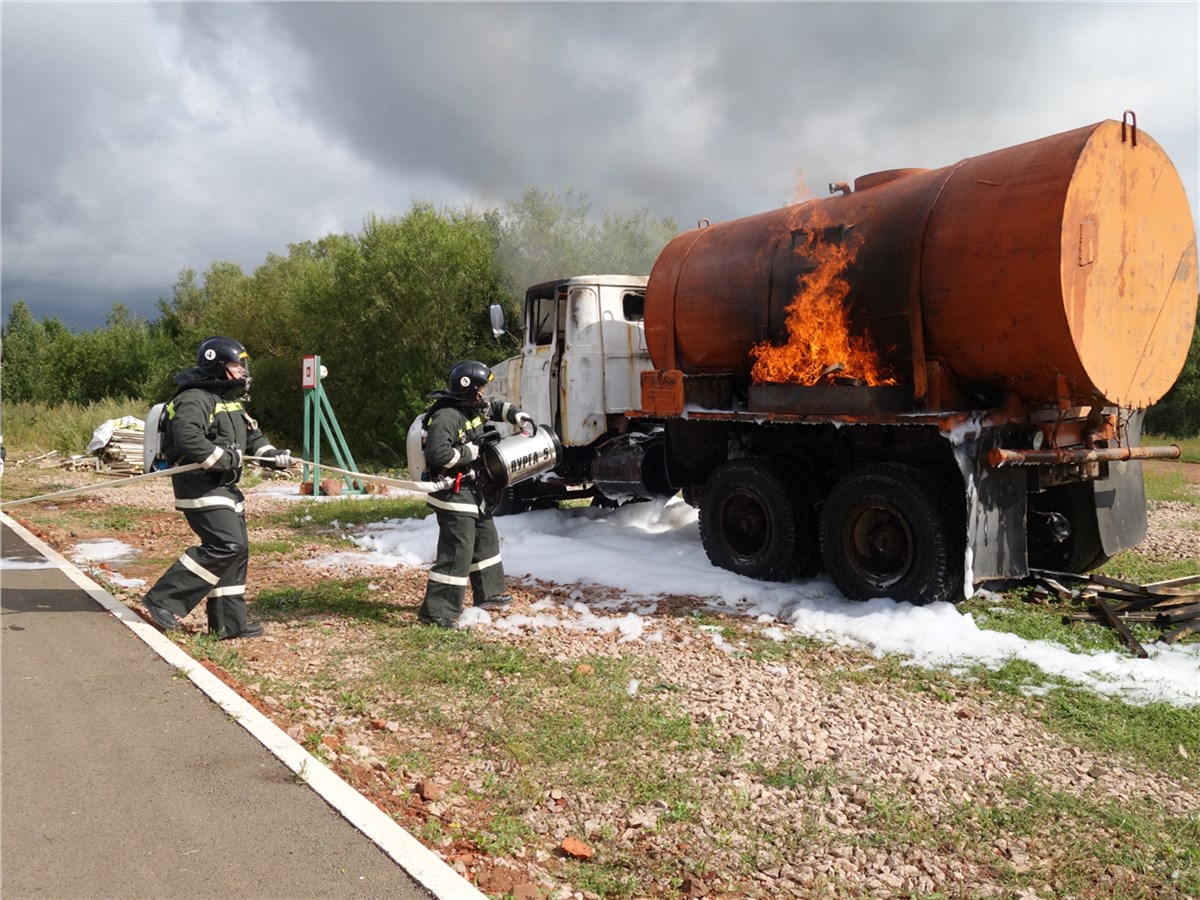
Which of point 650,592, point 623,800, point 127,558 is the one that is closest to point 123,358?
point 127,558

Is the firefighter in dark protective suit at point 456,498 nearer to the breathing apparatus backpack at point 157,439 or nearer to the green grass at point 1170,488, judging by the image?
the breathing apparatus backpack at point 157,439

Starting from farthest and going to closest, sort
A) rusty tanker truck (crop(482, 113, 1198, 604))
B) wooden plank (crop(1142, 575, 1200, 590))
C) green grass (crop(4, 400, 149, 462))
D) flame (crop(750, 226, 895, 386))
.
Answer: green grass (crop(4, 400, 149, 462))
flame (crop(750, 226, 895, 386))
wooden plank (crop(1142, 575, 1200, 590))
rusty tanker truck (crop(482, 113, 1198, 604))

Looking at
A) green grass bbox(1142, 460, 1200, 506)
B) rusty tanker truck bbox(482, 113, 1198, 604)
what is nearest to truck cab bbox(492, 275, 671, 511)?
rusty tanker truck bbox(482, 113, 1198, 604)

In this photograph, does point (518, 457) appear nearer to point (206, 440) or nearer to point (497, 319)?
point (206, 440)

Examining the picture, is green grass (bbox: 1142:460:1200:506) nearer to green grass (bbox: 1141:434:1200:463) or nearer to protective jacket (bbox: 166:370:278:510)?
green grass (bbox: 1141:434:1200:463)

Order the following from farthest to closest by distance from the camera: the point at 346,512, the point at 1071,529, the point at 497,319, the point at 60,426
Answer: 1. the point at 60,426
2. the point at 346,512
3. the point at 497,319
4. the point at 1071,529

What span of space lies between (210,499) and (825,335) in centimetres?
458

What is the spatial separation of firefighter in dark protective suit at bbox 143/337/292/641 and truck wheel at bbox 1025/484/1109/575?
6003 millimetres

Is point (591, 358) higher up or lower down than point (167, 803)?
higher up

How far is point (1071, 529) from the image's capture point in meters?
7.03

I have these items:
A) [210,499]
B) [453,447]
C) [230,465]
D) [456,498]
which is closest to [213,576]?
[210,499]

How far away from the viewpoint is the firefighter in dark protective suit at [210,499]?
5.73 metres

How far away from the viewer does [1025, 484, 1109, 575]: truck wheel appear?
22.6ft

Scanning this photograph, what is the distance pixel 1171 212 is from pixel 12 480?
1878cm
